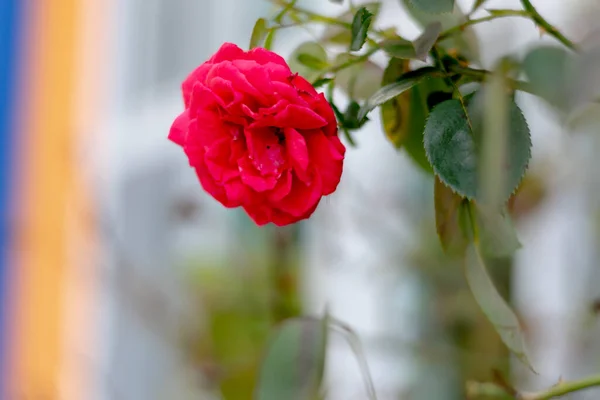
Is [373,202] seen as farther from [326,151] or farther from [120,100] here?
[120,100]

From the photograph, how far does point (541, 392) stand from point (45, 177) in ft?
5.80

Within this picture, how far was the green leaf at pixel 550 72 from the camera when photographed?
232 millimetres

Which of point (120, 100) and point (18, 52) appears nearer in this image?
point (120, 100)

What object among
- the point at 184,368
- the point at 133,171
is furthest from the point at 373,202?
the point at 133,171

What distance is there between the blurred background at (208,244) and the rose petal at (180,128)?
129 millimetres

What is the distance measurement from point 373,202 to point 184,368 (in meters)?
0.35

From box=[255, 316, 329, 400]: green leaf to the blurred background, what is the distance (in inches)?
4.3

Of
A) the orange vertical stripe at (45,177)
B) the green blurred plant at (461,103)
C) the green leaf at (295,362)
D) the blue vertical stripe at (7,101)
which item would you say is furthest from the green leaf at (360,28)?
the blue vertical stripe at (7,101)

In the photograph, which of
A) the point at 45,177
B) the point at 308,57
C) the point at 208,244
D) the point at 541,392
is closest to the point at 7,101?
the point at 45,177

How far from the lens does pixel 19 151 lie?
6.04 feet

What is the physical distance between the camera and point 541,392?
306mm

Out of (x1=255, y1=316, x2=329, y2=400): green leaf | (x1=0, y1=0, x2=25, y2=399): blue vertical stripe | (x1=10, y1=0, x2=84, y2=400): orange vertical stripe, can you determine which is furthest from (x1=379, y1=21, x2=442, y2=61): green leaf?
(x1=0, y1=0, x2=25, y2=399): blue vertical stripe

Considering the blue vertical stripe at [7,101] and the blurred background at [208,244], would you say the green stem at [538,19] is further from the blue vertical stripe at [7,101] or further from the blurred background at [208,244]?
the blue vertical stripe at [7,101]

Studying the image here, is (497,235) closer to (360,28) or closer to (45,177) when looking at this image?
(360,28)
